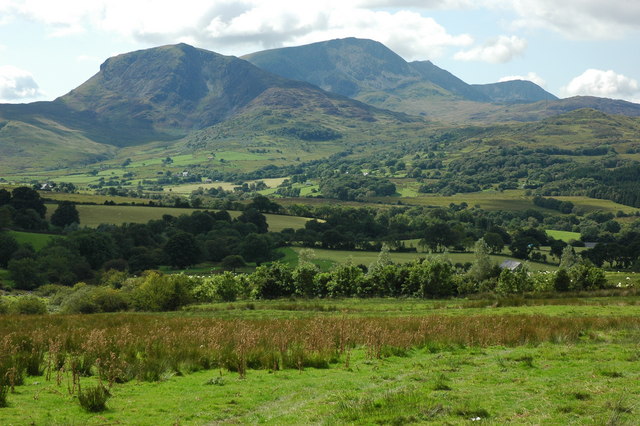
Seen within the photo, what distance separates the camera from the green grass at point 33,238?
11306 centimetres

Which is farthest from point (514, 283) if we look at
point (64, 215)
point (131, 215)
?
point (131, 215)

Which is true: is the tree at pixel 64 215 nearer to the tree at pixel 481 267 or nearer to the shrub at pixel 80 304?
the shrub at pixel 80 304

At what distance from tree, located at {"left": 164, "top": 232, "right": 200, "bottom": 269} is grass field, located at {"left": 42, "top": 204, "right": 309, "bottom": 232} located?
120ft

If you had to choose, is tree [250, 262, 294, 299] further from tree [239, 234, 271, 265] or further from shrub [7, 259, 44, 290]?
tree [239, 234, 271, 265]

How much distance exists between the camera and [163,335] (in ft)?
75.7

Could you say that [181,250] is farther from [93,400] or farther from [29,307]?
[93,400]

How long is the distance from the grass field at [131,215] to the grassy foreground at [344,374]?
411 feet

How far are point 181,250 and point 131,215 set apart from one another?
4608 centimetres

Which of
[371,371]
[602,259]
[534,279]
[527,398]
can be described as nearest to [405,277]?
[534,279]

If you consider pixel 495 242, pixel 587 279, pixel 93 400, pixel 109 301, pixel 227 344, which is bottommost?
pixel 495 242

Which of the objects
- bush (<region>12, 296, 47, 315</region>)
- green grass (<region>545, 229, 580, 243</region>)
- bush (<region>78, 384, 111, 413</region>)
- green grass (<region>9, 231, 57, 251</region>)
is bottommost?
green grass (<region>545, 229, 580, 243</region>)

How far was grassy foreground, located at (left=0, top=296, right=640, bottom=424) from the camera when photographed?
13312mm

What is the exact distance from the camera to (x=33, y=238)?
116625mm

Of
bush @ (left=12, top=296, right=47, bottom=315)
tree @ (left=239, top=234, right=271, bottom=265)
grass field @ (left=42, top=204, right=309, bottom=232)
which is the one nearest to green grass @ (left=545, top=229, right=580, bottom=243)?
grass field @ (left=42, top=204, right=309, bottom=232)
